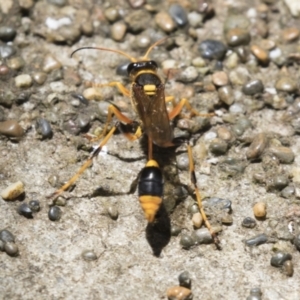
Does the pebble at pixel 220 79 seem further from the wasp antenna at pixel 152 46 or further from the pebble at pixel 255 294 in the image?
the pebble at pixel 255 294

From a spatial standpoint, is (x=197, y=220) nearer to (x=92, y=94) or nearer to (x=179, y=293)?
(x=179, y=293)

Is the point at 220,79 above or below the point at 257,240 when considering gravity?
above

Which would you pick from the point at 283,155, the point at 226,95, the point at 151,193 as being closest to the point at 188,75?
the point at 226,95

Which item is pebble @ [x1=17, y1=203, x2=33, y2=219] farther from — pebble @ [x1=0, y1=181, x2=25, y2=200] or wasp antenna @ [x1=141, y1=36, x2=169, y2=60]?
wasp antenna @ [x1=141, y1=36, x2=169, y2=60]

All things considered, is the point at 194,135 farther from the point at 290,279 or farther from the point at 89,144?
the point at 290,279

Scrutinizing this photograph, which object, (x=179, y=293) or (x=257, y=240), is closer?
(x=179, y=293)

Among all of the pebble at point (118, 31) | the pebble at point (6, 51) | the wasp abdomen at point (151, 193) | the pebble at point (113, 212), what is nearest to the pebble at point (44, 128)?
the pebble at point (6, 51)

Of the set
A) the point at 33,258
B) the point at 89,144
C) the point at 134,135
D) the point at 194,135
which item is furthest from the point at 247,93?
the point at 33,258
